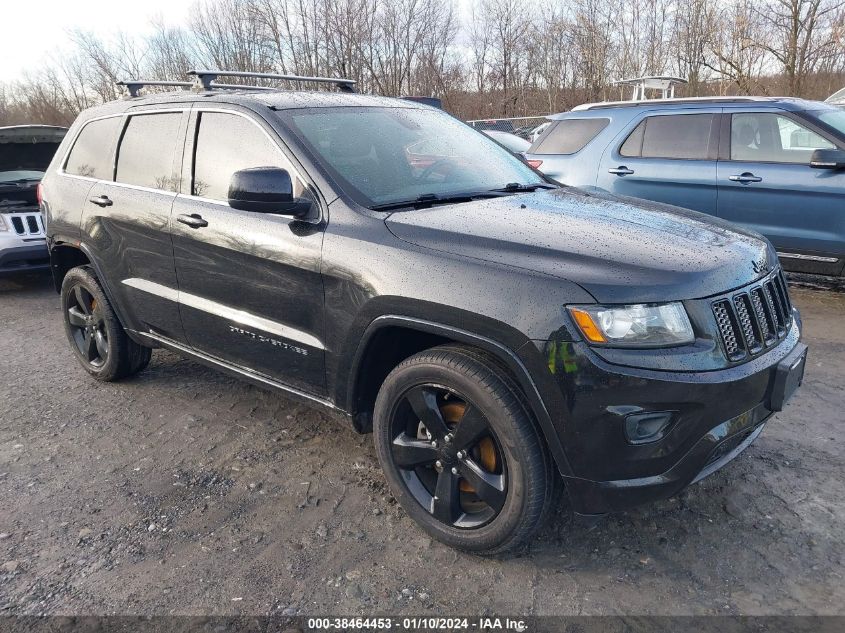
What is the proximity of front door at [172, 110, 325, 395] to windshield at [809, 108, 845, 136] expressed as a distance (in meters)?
4.82

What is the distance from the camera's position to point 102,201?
3893 millimetres

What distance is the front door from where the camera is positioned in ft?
9.29

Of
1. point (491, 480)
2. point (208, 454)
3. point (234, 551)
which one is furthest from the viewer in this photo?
point (208, 454)

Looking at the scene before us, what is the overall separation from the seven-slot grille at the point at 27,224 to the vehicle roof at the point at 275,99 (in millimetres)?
3543

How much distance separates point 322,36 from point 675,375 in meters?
29.1

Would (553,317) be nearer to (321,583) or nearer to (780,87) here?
(321,583)

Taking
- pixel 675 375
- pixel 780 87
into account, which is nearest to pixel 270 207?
pixel 675 375

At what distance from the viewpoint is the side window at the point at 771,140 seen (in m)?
5.55

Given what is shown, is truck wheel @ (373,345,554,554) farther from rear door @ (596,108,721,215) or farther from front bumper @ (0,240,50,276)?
front bumper @ (0,240,50,276)

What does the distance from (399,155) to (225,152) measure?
874 millimetres

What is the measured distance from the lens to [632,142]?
645cm

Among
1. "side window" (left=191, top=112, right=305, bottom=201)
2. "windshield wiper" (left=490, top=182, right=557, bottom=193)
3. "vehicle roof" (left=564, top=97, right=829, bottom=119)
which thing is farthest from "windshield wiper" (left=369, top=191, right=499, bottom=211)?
"vehicle roof" (left=564, top=97, right=829, bottom=119)

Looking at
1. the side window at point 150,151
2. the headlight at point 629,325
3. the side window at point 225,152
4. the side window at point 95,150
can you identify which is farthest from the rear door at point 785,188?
the side window at point 95,150

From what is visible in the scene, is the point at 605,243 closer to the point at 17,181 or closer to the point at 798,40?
the point at 17,181
